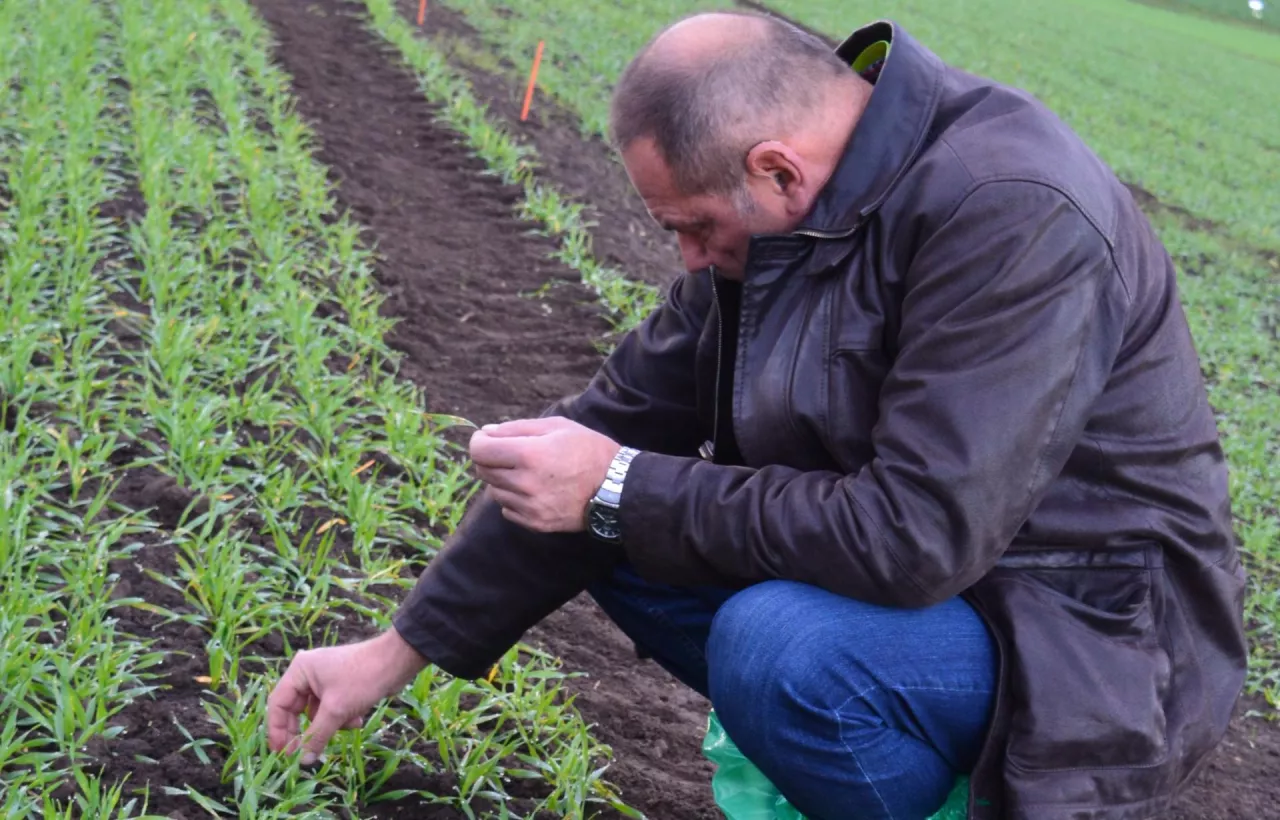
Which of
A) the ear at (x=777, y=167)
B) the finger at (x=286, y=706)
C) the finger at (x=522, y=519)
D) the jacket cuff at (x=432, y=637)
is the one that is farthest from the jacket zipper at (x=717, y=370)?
the finger at (x=286, y=706)

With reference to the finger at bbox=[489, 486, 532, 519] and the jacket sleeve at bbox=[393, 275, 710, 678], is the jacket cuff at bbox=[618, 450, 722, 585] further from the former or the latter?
the jacket sleeve at bbox=[393, 275, 710, 678]

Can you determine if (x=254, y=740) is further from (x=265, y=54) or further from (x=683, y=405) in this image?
(x=265, y=54)

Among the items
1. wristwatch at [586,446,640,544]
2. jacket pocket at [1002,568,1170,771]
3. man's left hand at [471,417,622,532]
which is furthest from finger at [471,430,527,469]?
jacket pocket at [1002,568,1170,771]

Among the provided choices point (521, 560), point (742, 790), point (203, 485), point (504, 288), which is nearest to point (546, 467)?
point (521, 560)

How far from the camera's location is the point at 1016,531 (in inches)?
74.9

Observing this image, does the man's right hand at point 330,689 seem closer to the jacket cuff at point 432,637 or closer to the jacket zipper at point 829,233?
the jacket cuff at point 432,637

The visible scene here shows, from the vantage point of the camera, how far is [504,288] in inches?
211

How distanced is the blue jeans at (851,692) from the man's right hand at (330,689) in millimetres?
533

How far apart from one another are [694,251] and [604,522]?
1.43 feet

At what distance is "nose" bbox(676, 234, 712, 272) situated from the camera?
2.16 meters

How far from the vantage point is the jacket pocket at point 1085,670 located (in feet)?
6.19

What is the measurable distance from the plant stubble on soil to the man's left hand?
771mm

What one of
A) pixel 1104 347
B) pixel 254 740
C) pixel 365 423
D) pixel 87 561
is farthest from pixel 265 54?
pixel 1104 347

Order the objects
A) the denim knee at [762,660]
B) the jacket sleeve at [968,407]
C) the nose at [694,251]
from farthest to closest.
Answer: the nose at [694,251]
the denim knee at [762,660]
the jacket sleeve at [968,407]
